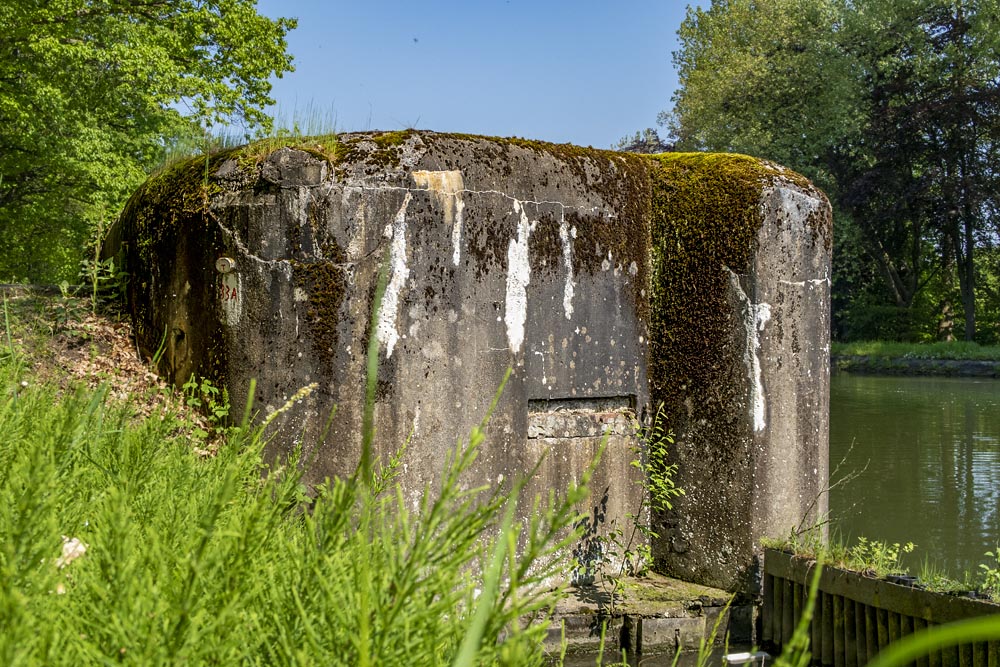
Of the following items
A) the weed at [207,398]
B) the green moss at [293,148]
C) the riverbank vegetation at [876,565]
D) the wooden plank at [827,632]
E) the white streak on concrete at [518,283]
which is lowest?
the wooden plank at [827,632]

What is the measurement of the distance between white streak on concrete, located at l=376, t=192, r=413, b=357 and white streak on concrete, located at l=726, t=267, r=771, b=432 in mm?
2049

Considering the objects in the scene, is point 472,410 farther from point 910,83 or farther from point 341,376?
point 910,83

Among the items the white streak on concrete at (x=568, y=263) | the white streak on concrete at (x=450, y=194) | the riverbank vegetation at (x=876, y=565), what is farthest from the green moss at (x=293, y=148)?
the riverbank vegetation at (x=876, y=565)

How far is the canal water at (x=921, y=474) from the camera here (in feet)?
30.8

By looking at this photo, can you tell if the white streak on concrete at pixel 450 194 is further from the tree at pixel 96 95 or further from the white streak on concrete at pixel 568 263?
the tree at pixel 96 95

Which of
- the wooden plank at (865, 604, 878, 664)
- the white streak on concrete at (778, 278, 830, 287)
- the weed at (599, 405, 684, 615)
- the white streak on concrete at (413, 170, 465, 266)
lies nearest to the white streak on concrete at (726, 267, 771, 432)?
the white streak on concrete at (778, 278, 830, 287)

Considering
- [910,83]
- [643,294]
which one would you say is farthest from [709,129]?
[643,294]

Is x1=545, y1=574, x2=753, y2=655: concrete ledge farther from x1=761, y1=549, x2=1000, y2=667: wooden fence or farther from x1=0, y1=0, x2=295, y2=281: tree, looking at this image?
x1=0, y1=0, x2=295, y2=281: tree

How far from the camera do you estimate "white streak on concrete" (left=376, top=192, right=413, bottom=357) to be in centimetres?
510

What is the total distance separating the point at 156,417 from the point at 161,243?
3.25 m

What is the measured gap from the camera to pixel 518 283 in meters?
5.43

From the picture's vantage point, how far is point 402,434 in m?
5.16

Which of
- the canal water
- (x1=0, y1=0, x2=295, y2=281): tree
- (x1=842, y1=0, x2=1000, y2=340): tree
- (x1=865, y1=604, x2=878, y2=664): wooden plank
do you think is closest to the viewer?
(x1=865, y1=604, x2=878, y2=664): wooden plank

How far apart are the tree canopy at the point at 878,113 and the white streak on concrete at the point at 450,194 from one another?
2763 centimetres
